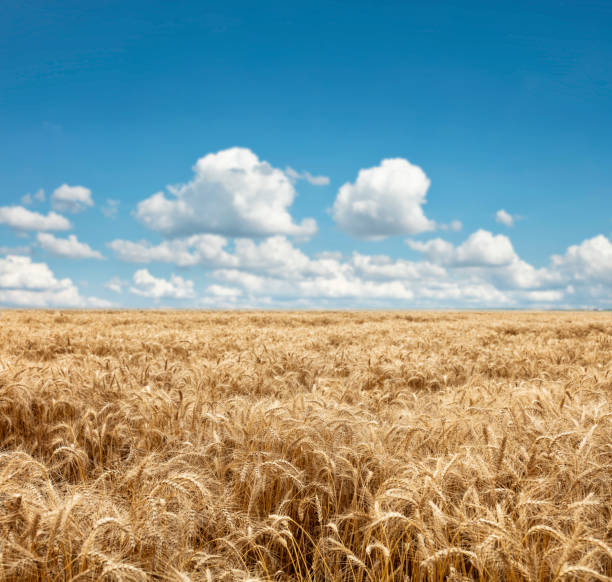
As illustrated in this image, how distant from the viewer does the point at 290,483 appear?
2818 mm

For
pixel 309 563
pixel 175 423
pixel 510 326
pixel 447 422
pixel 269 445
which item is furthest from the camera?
pixel 510 326

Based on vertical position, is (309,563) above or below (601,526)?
below

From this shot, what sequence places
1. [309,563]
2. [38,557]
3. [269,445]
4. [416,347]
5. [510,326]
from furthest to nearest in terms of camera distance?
[510,326] < [416,347] < [269,445] < [309,563] < [38,557]

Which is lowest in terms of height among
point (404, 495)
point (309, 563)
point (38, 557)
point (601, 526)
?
point (309, 563)

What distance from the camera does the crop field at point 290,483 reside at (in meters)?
1.93

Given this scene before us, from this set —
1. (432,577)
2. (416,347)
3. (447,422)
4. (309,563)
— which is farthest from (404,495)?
(416,347)

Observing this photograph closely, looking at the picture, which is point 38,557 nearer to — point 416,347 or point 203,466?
point 203,466

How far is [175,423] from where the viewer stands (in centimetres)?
387

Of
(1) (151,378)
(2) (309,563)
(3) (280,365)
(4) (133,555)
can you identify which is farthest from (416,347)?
(4) (133,555)

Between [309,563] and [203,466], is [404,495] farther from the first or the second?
[203,466]

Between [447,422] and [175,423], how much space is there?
2.48 m

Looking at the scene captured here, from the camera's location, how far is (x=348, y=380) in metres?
6.16

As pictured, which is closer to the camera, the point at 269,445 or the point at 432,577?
the point at 432,577

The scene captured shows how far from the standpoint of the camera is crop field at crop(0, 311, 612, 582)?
6.34 feet
